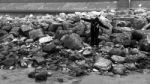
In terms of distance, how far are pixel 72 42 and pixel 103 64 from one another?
60.4 inches

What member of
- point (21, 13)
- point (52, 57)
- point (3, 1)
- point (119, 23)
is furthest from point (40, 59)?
point (3, 1)

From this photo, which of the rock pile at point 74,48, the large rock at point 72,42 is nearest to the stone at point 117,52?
the rock pile at point 74,48

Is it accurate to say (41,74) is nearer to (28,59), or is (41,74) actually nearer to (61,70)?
(61,70)

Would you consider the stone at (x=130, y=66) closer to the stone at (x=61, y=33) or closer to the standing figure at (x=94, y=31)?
the standing figure at (x=94, y=31)

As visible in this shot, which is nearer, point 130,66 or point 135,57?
point 130,66

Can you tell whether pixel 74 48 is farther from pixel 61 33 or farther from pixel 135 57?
pixel 135 57

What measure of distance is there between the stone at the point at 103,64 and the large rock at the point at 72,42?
1115 millimetres

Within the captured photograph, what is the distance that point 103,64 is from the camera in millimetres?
8375

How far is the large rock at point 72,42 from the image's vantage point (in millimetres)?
9398

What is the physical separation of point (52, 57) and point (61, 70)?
0.84 m

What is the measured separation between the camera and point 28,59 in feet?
30.9

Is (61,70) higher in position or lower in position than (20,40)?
lower

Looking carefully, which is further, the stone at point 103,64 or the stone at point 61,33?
the stone at point 61,33

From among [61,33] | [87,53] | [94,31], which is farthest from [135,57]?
[61,33]
